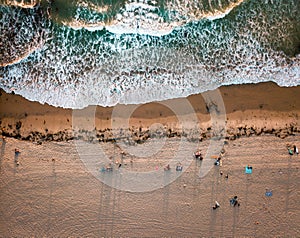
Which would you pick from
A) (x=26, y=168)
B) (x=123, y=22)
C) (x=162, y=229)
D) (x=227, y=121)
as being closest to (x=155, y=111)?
(x=227, y=121)

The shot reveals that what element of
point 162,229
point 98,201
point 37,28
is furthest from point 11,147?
point 162,229

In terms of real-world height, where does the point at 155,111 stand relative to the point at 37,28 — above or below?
below

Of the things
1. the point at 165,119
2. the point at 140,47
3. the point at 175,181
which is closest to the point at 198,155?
the point at 175,181

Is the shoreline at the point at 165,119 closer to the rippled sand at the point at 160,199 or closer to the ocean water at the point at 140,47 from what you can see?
the ocean water at the point at 140,47

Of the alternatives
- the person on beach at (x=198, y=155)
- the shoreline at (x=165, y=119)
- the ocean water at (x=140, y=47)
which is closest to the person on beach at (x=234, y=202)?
the person on beach at (x=198, y=155)

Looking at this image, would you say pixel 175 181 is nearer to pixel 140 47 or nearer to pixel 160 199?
pixel 160 199

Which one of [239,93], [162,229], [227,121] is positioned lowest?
[162,229]

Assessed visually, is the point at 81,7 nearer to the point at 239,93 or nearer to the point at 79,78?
the point at 79,78
